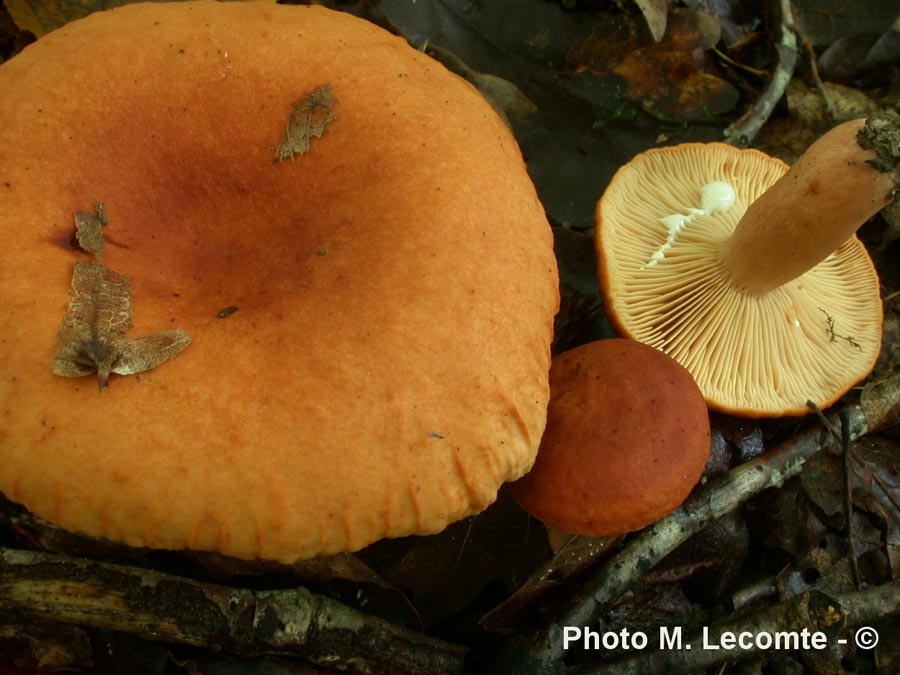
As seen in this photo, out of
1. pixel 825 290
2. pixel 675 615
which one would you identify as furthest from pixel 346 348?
pixel 825 290

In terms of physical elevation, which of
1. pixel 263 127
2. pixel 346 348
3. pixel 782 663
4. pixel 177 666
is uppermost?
pixel 263 127

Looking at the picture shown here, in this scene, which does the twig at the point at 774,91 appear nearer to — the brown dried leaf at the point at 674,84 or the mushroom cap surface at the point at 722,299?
the brown dried leaf at the point at 674,84

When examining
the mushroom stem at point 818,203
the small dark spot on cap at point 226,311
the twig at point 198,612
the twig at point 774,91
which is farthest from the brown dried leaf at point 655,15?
the twig at point 198,612

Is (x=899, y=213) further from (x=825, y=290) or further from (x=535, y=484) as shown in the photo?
(x=535, y=484)

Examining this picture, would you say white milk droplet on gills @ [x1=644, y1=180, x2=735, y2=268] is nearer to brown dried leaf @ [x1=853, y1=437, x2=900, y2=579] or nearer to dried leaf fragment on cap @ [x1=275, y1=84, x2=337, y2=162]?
brown dried leaf @ [x1=853, y1=437, x2=900, y2=579]

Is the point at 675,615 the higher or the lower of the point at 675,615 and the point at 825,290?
the lower

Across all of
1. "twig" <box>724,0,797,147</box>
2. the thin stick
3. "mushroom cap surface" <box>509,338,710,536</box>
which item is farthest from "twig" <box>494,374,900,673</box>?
"twig" <box>724,0,797,147</box>
